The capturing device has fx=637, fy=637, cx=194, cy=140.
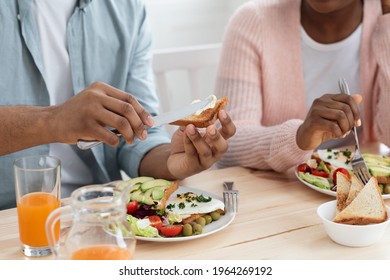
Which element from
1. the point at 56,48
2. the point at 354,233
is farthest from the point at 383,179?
the point at 56,48

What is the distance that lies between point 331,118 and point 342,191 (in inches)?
12.0

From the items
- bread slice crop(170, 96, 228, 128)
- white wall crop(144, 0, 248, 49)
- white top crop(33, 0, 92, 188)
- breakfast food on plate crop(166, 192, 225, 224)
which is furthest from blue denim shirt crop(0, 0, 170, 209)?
white wall crop(144, 0, 248, 49)

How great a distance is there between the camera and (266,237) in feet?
4.37

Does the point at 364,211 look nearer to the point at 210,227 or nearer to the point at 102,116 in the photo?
the point at 210,227

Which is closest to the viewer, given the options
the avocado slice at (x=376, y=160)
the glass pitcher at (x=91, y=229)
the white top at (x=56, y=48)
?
the glass pitcher at (x=91, y=229)

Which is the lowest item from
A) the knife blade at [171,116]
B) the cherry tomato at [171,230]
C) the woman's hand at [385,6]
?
the cherry tomato at [171,230]

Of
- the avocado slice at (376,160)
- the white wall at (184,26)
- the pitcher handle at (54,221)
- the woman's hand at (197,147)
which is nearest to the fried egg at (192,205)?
the woman's hand at (197,147)

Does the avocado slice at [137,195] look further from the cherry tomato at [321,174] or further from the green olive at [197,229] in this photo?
the cherry tomato at [321,174]

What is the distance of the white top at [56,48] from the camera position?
1.81 meters

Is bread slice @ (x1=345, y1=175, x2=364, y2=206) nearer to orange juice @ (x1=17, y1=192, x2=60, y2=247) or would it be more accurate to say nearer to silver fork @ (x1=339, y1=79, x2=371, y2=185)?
silver fork @ (x1=339, y1=79, x2=371, y2=185)

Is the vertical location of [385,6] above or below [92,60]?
above

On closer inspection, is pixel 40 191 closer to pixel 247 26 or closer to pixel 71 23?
pixel 71 23

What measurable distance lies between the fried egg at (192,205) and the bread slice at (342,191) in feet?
0.82

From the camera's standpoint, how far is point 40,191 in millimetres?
1246
